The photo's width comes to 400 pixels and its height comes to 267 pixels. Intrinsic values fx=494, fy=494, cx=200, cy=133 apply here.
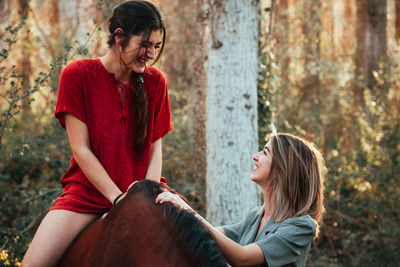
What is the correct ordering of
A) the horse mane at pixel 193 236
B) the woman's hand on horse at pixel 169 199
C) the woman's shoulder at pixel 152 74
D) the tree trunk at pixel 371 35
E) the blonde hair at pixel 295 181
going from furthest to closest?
the tree trunk at pixel 371 35 → the woman's shoulder at pixel 152 74 → the blonde hair at pixel 295 181 → the woman's hand on horse at pixel 169 199 → the horse mane at pixel 193 236

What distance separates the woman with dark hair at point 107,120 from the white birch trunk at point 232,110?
2.15 m

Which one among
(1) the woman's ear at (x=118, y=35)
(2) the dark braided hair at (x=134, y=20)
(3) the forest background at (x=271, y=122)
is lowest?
(3) the forest background at (x=271, y=122)

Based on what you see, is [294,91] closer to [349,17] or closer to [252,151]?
[349,17]

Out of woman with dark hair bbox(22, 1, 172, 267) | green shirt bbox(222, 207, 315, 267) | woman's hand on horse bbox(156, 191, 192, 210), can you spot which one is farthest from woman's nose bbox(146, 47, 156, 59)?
green shirt bbox(222, 207, 315, 267)

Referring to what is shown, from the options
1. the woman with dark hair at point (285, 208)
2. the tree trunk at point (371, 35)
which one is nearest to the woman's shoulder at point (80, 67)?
the woman with dark hair at point (285, 208)

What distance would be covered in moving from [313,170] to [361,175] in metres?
4.57

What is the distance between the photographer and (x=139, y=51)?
278cm

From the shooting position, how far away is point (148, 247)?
2.10m

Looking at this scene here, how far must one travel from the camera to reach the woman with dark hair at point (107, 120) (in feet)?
8.86

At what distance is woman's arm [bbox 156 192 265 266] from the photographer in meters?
2.24

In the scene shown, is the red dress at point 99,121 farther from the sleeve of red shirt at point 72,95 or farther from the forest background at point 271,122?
the forest background at point 271,122

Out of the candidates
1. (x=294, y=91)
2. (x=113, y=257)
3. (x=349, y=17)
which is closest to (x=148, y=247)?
(x=113, y=257)

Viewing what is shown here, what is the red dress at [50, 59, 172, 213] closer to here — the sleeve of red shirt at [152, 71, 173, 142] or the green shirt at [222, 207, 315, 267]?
the sleeve of red shirt at [152, 71, 173, 142]

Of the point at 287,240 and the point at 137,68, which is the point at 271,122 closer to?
the point at 137,68
